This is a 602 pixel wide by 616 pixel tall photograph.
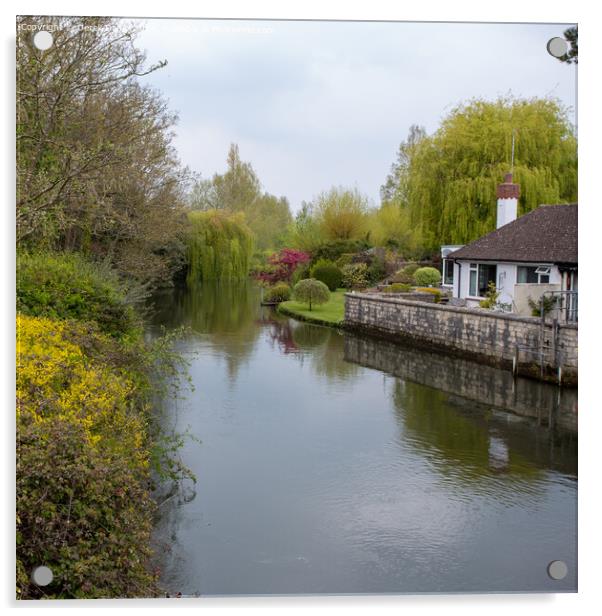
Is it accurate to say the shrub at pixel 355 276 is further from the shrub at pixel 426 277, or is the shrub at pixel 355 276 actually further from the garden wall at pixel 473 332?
the garden wall at pixel 473 332

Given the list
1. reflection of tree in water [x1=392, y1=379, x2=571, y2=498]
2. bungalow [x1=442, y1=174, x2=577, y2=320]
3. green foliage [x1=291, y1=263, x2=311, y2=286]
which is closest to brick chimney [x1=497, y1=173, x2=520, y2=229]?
bungalow [x1=442, y1=174, x2=577, y2=320]

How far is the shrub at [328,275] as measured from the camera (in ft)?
90.2

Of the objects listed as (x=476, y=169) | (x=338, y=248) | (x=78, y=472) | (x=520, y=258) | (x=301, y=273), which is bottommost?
(x=78, y=472)

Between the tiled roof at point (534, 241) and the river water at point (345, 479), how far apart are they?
17.7 feet

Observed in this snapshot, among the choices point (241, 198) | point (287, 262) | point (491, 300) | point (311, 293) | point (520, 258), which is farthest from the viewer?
point (287, 262)

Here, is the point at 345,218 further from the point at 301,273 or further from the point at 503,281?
the point at 503,281

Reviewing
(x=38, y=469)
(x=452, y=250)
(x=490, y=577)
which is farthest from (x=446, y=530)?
(x=452, y=250)

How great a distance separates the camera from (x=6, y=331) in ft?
15.6

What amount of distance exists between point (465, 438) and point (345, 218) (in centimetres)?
2455

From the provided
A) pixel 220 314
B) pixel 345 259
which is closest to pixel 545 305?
pixel 220 314

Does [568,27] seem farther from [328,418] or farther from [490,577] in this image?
[328,418]

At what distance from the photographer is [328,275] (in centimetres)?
2777

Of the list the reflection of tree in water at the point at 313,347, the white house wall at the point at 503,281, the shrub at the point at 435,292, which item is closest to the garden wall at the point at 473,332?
the white house wall at the point at 503,281

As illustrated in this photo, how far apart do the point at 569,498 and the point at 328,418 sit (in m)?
2.59
